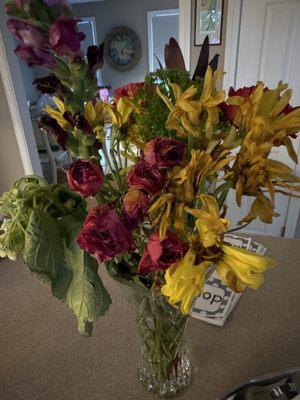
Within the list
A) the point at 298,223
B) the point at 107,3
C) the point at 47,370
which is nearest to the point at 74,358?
the point at 47,370

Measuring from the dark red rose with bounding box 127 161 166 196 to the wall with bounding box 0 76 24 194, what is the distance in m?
2.25

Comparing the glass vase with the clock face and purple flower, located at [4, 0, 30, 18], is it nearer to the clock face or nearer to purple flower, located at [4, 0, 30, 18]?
purple flower, located at [4, 0, 30, 18]

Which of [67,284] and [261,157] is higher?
[261,157]

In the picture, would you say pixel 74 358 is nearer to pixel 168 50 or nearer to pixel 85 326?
pixel 85 326

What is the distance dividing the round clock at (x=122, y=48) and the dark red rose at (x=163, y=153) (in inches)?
228

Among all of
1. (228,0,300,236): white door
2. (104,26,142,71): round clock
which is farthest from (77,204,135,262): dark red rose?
(104,26,142,71): round clock

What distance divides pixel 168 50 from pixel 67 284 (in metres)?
0.36

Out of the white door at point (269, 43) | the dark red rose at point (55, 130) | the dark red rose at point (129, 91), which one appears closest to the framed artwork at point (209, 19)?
the white door at point (269, 43)

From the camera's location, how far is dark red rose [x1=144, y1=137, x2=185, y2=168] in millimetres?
321

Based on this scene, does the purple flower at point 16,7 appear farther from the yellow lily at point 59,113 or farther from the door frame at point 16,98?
the door frame at point 16,98

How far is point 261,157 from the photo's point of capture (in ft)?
1.13

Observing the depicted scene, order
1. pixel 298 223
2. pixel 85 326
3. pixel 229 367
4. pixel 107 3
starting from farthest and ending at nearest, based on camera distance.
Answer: pixel 107 3 < pixel 298 223 < pixel 229 367 < pixel 85 326

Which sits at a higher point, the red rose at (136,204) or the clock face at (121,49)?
the clock face at (121,49)

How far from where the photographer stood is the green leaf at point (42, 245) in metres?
0.39
